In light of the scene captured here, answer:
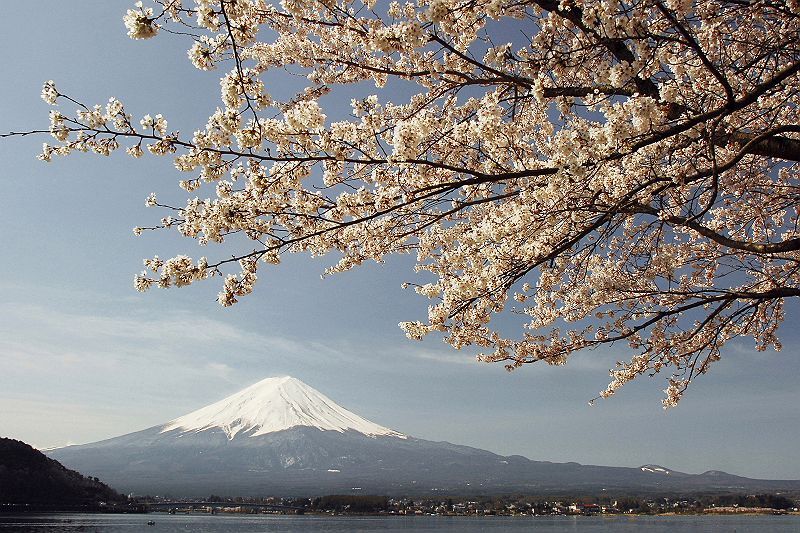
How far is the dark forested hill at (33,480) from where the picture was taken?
53.0 m

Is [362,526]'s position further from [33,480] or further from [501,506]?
[33,480]

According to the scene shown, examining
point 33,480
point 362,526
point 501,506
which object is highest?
point 33,480

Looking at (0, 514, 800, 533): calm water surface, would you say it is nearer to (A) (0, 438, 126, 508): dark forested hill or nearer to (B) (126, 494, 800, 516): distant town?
(B) (126, 494, 800, 516): distant town

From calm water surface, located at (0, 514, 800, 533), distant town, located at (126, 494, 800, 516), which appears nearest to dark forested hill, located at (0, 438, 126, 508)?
calm water surface, located at (0, 514, 800, 533)

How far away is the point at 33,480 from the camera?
182ft

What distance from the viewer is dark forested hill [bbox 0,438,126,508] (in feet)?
174

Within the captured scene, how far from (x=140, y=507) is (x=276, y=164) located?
82458 millimetres

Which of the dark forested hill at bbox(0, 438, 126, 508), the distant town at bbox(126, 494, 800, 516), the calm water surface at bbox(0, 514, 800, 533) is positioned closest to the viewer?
the calm water surface at bbox(0, 514, 800, 533)

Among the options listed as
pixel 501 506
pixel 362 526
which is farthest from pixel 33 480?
pixel 501 506

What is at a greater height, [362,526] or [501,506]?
[362,526]

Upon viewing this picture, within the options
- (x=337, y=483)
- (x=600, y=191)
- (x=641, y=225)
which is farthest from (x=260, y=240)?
(x=337, y=483)

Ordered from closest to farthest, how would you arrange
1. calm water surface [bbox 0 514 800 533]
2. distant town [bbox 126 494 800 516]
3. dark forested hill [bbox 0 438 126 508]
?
calm water surface [bbox 0 514 800 533]
dark forested hill [bbox 0 438 126 508]
distant town [bbox 126 494 800 516]

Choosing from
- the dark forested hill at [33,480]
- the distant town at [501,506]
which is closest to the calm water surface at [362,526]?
the distant town at [501,506]

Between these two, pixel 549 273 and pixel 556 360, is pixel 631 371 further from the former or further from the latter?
pixel 549 273
